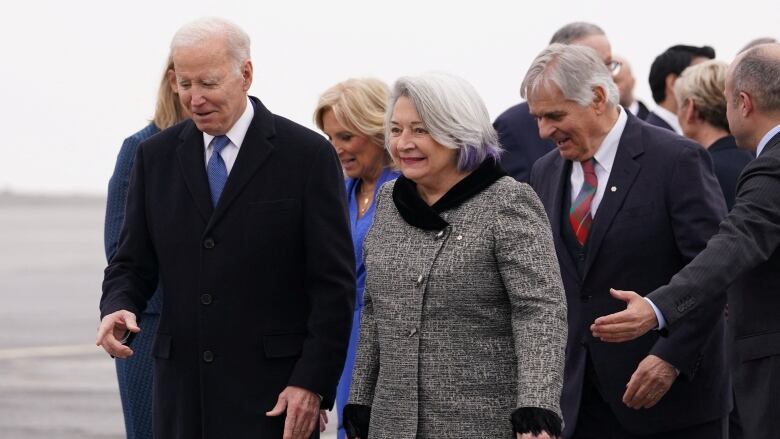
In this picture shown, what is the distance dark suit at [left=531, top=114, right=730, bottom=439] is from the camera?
5.16 m

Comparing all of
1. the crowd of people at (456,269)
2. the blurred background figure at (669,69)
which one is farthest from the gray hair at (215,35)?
the blurred background figure at (669,69)

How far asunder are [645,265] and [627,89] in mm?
4762

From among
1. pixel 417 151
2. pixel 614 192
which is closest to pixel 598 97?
pixel 614 192

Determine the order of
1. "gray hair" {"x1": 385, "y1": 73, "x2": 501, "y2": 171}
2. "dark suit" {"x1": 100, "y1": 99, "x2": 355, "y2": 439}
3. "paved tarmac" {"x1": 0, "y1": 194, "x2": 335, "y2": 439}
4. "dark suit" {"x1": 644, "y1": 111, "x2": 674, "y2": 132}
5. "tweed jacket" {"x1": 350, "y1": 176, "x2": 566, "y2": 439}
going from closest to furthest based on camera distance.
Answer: "tweed jacket" {"x1": 350, "y1": 176, "x2": 566, "y2": 439} < "gray hair" {"x1": 385, "y1": 73, "x2": 501, "y2": 171} < "dark suit" {"x1": 100, "y1": 99, "x2": 355, "y2": 439} < "dark suit" {"x1": 644, "y1": 111, "x2": 674, "y2": 132} < "paved tarmac" {"x1": 0, "y1": 194, "x2": 335, "y2": 439}

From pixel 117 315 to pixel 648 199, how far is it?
184 centimetres

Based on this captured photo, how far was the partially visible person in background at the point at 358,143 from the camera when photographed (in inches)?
241

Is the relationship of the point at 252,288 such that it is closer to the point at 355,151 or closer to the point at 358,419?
the point at 358,419

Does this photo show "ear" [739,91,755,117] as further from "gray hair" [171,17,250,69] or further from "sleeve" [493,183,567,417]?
"gray hair" [171,17,250,69]


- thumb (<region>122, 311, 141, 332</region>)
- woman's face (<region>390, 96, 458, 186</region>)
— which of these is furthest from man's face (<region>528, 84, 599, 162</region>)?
thumb (<region>122, 311, 141, 332</region>)

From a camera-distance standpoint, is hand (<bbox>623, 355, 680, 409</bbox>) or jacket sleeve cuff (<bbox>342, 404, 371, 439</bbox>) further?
hand (<bbox>623, 355, 680, 409</bbox>)

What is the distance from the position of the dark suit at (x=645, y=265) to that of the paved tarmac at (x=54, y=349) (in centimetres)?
403

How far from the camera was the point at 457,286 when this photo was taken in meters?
4.42

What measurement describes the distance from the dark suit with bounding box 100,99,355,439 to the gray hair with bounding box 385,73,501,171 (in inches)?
19.2

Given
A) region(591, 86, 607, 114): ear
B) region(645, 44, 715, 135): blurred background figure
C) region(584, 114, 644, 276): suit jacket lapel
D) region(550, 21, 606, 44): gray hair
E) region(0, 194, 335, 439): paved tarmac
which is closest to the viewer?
region(584, 114, 644, 276): suit jacket lapel
